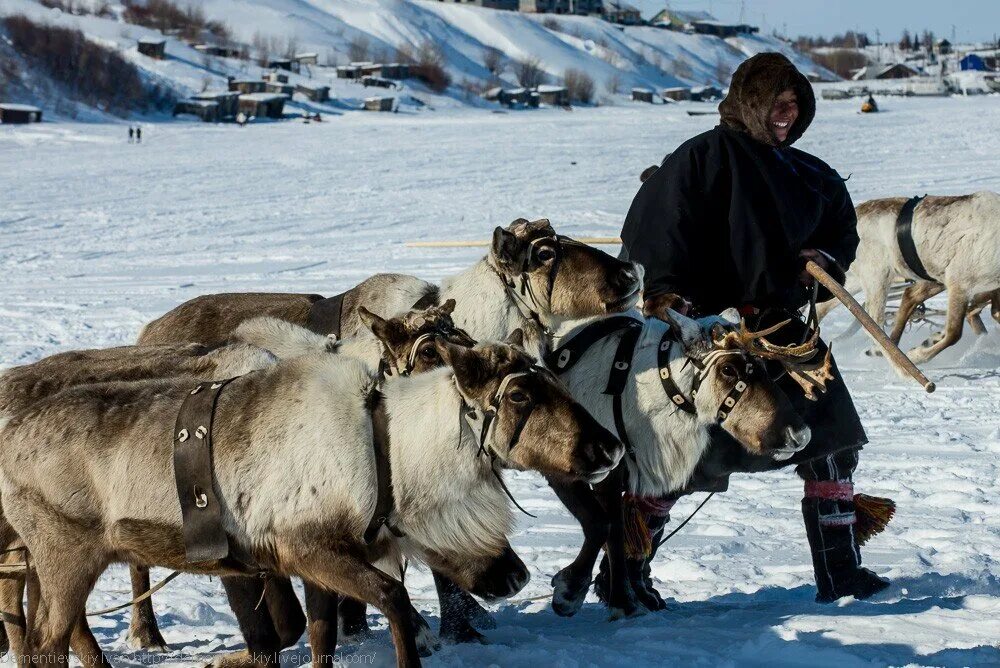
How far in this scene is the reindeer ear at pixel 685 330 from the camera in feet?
14.9

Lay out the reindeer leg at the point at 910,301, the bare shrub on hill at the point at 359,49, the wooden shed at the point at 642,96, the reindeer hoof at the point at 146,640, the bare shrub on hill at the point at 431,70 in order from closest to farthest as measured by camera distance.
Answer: the reindeer hoof at the point at 146,640, the reindeer leg at the point at 910,301, the wooden shed at the point at 642,96, the bare shrub on hill at the point at 431,70, the bare shrub on hill at the point at 359,49

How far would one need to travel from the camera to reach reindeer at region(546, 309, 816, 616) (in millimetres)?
4418

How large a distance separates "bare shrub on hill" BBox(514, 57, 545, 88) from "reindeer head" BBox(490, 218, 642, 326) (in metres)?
109

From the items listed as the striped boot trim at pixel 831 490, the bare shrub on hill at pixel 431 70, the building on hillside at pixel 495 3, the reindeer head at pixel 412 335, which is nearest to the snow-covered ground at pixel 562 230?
the striped boot trim at pixel 831 490

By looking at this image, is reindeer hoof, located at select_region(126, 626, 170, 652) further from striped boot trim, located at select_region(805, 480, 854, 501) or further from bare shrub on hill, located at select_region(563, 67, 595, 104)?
bare shrub on hill, located at select_region(563, 67, 595, 104)

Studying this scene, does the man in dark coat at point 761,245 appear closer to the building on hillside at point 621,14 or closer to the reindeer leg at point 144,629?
the reindeer leg at point 144,629

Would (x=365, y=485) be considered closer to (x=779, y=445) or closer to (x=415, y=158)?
(x=779, y=445)

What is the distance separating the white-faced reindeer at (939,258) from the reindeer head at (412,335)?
6.38 metres

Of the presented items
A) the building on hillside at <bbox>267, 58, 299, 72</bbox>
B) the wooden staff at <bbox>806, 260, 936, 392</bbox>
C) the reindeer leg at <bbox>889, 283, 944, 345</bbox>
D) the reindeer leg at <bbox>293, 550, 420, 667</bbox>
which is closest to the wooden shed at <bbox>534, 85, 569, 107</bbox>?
the building on hillside at <bbox>267, 58, 299, 72</bbox>

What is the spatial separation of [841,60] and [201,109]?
4923 inches

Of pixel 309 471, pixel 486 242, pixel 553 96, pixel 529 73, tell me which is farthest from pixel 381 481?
pixel 529 73

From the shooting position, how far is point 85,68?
69188 mm

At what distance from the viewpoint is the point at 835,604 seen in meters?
4.75

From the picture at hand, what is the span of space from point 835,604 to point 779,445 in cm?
80
